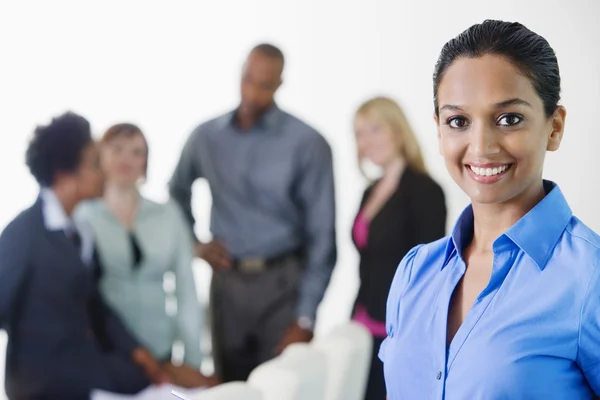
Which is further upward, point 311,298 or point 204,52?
point 204,52

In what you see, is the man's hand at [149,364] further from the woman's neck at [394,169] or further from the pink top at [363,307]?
the woman's neck at [394,169]

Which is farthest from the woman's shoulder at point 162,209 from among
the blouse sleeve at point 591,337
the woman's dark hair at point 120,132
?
the blouse sleeve at point 591,337

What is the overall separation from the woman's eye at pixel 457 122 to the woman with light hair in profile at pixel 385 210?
1.14 meters

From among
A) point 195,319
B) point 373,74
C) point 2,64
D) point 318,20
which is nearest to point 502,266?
point 373,74

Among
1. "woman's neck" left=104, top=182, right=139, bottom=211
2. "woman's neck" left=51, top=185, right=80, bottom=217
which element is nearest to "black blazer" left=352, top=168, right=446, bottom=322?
"woman's neck" left=104, top=182, right=139, bottom=211

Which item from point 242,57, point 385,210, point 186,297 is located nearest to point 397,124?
point 385,210

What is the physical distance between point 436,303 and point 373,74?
139 cm

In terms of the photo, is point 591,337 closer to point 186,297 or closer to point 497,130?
point 497,130

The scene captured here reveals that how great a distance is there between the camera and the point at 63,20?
3.35 metres

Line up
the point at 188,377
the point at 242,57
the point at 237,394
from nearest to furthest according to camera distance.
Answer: the point at 237,394 → the point at 242,57 → the point at 188,377

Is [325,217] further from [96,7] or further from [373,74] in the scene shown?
[96,7]

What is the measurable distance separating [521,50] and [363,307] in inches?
59.6

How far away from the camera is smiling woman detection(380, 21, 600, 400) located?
1.13m

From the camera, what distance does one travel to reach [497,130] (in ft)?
4.11
